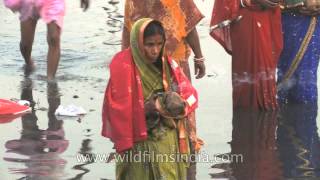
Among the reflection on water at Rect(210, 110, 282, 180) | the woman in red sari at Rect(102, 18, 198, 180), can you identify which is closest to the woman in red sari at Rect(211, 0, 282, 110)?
the reflection on water at Rect(210, 110, 282, 180)

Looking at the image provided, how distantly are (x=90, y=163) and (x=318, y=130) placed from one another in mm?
2148

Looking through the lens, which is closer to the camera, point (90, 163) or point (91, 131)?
point (90, 163)

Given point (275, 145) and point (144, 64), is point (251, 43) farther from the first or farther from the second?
point (144, 64)

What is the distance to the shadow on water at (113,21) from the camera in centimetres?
1097

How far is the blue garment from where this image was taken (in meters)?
7.61

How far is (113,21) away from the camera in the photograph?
1245 cm

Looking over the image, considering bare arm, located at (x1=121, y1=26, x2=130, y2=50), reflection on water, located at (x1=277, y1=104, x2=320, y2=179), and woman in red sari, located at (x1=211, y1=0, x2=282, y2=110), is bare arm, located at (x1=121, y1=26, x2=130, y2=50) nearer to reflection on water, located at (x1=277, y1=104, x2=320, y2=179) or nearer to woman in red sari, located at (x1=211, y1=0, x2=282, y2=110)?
reflection on water, located at (x1=277, y1=104, x2=320, y2=179)

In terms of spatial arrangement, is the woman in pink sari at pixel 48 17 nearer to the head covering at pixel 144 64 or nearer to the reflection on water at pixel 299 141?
the reflection on water at pixel 299 141

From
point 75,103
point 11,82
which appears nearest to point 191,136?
point 75,103

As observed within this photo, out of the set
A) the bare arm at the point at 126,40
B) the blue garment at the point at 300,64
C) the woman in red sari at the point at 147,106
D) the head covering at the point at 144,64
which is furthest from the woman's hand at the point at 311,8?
the head covering at the point at 144,64

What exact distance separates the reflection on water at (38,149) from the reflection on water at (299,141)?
65.9 inches

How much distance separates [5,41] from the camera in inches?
430

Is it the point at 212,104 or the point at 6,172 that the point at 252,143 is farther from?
the point at 6,172

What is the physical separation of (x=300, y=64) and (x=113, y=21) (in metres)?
5.22
